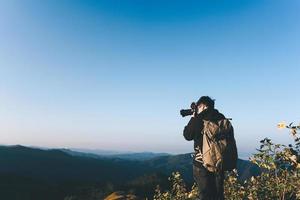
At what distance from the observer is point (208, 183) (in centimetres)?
813

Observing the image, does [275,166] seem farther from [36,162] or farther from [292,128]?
[36,162]

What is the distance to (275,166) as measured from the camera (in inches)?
351

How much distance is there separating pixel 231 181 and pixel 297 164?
10.1 ft

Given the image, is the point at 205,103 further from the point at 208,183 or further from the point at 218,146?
the point at 208,183

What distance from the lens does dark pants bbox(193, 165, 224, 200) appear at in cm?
807

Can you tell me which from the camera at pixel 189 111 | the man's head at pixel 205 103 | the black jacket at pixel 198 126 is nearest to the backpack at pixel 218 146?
the black jacket at pixel 198 126

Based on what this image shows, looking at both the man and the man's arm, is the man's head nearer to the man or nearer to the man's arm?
the man

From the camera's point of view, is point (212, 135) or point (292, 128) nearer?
point (212, 135)

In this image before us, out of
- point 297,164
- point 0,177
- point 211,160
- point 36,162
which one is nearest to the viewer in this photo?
point 211,160

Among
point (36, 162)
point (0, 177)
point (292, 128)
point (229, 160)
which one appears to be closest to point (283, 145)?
point (292, 128)

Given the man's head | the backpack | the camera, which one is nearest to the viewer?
the backpack

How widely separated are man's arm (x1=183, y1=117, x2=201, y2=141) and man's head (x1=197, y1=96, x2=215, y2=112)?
29 centimetres

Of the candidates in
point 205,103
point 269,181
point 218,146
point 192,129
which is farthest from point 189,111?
point 269,181

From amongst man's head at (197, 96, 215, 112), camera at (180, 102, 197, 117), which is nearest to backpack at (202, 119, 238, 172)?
man's head at (197, 96, 215, 112)
